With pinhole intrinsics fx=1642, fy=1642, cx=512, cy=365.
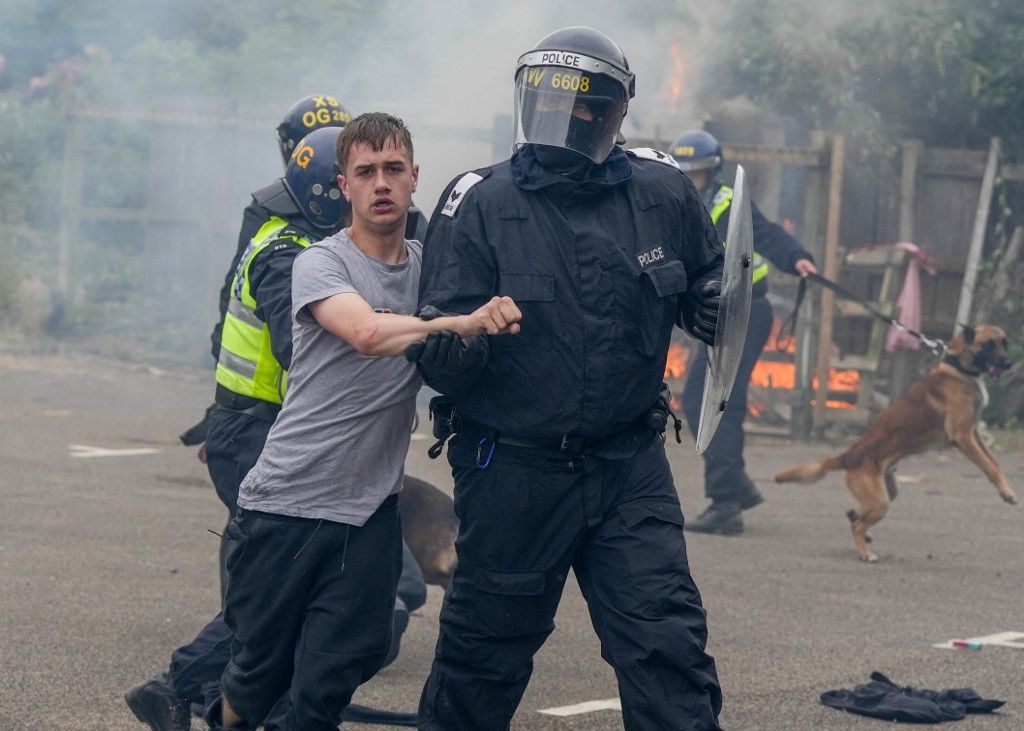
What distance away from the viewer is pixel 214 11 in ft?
59.1

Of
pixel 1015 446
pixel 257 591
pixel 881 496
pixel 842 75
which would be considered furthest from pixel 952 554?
pixel 842 75

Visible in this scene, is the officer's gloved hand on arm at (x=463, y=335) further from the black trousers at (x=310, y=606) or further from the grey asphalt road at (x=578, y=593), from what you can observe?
the grey asphalt road at (x=578, y=593)

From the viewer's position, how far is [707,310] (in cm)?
386

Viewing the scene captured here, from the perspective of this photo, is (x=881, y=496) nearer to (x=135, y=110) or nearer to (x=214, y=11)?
(x=135, y=110)

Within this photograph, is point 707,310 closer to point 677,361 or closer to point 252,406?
point 252,406

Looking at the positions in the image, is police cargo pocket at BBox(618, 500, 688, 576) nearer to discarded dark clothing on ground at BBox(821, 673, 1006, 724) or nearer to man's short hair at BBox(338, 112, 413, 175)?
man's short hair at BBox(338, 112, 413, 175)

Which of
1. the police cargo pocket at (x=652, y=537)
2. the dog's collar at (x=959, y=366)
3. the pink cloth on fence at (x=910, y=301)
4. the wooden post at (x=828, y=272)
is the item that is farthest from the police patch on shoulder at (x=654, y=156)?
the pink cloth on fence at (x=910, y=301)

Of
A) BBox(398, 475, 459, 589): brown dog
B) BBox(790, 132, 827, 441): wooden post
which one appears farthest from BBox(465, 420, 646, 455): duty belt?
BBox(790, 132, 827, 441): wooden post

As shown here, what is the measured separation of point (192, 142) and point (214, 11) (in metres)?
3.52

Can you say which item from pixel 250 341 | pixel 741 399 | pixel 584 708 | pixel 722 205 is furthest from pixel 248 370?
pixel 741 399

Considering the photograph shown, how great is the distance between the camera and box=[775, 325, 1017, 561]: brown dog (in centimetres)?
779

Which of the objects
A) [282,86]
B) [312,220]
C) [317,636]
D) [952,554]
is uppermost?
[282,86]

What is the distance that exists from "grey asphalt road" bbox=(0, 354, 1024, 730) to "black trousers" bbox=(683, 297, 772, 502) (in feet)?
0.95

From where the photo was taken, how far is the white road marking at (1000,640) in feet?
19.3
